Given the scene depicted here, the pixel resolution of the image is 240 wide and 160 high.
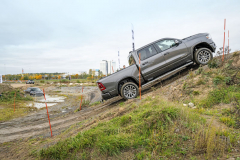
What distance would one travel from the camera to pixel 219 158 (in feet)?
9.29

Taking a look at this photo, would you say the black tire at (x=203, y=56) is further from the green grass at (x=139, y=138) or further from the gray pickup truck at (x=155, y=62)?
the green grass at (x=139, y=138)

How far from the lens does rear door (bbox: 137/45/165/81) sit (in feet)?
26.2

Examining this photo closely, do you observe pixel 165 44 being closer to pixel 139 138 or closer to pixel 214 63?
pixel 214 63

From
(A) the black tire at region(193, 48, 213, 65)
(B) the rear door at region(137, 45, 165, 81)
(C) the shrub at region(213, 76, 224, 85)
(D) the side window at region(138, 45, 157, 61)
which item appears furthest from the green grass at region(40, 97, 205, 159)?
(A) the black tire at region(193, 48, 213, 65)

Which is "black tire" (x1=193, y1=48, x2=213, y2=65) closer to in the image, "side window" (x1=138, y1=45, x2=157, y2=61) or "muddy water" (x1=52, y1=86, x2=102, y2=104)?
"side window" (x1=138, y1=45, x2=157, y2=61)

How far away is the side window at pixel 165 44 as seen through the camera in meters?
8.22

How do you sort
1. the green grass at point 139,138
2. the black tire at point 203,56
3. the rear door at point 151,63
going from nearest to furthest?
the green grass at point 139,138 < the rear door at point 151,63 < the black tire at point 203,56

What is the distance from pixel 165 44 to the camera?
8266 mm

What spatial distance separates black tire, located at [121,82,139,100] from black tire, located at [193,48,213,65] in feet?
11.6

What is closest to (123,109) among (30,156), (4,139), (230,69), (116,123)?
(116,123)

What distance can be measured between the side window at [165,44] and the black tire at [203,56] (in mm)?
1352

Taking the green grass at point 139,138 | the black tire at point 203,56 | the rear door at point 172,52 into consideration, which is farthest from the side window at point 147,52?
the green grass at point 139,138

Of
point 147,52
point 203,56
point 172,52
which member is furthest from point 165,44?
point 203,56

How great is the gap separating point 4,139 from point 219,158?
302 inches
